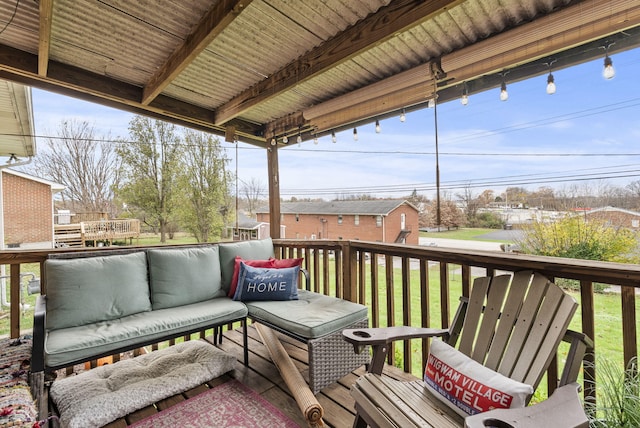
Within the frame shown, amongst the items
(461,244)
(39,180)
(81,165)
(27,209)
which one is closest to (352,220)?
(461,244)

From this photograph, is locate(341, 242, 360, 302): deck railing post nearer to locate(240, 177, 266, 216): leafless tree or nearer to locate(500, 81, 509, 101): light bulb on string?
locate(500, 81, 509, 101): light bulb on string

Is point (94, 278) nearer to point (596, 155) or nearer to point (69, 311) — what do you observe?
point (69, 311)

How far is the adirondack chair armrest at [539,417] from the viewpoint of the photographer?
91 cm

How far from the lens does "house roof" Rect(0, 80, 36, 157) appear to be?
3352mm

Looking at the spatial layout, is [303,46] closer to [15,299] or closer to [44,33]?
[44,33]

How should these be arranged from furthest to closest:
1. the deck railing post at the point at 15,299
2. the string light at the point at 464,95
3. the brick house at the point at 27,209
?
the brick house at the point at 27,209 < the string light at the point at 464,95 < the deck railing post at the point at 15,299

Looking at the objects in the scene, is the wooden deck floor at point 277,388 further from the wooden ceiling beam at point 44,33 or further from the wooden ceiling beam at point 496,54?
the wooden ceiling beam at point 44,33

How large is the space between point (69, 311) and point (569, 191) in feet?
13.2

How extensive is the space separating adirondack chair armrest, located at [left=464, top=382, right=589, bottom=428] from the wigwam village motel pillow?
6.3 inches

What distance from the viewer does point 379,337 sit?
1606 mm

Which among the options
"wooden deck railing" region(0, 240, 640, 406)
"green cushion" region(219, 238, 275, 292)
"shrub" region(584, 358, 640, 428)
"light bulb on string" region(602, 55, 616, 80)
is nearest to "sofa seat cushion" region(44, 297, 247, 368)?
"green cushion" region(219, 238, 275, 292)

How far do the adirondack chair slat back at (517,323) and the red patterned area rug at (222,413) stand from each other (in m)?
1.22

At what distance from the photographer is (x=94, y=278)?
2.26 m

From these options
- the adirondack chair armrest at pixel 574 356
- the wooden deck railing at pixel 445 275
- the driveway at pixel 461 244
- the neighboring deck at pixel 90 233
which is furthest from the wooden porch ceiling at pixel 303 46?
the adirondack chair armrest at pixel 574 356
